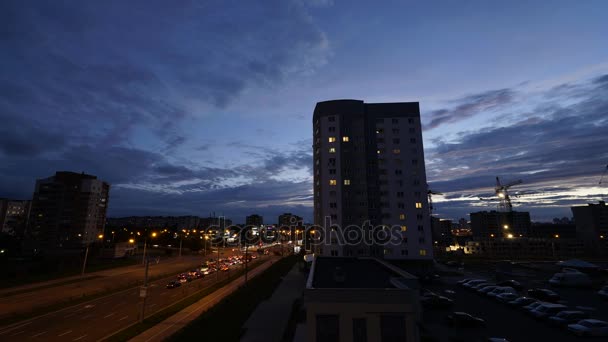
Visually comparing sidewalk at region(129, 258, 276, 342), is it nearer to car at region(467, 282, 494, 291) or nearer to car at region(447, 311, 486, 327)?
car at region(447, 311, 486, 327)

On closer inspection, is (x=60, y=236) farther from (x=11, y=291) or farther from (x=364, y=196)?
(x=364, y=196)

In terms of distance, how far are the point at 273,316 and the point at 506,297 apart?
32200 mm

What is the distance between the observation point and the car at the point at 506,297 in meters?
38.3

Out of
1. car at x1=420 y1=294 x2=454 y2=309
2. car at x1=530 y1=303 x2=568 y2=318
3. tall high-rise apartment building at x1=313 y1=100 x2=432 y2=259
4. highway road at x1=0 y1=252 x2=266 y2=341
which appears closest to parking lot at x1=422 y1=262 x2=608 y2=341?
car at x1=420 y1=294 x2=454 y2=309

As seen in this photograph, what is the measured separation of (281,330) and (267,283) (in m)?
28.0

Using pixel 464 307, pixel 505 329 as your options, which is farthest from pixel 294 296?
pixel 505 329

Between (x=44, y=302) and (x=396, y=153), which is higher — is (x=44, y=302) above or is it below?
below

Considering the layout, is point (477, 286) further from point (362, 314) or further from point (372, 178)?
point (362, 314)

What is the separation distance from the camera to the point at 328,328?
18891 millimetres

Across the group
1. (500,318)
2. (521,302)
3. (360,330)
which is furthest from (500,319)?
(360,330)

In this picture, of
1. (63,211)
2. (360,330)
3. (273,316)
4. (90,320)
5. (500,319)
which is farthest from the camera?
(63,211)

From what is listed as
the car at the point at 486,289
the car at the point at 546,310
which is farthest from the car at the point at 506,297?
the car at the point at 546,310

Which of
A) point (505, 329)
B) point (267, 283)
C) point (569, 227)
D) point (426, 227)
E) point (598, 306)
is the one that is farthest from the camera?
point (569, 227)

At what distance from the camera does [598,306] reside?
36688 millimetres
